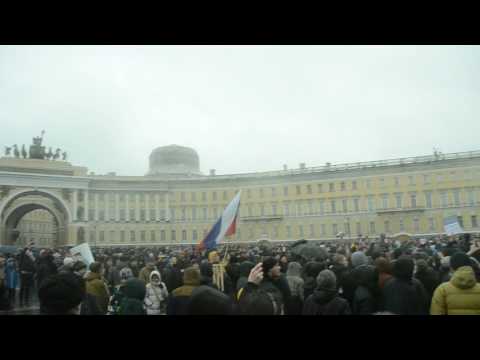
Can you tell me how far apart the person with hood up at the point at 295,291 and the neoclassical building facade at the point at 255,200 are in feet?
166

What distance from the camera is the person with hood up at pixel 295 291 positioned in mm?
6566

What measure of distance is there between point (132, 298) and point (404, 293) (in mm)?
3540

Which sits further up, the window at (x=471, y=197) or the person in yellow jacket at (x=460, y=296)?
the window at (x=471, y=197)

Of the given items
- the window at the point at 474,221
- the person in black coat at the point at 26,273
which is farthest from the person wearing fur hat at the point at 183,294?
the window at the point at 474,221

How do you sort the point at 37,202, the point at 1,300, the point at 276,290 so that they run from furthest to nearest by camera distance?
the point at 37,202 → the point at 1,300 → the point at 276,290

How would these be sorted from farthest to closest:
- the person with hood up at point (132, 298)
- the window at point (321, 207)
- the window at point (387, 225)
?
1. the window at point (321, 207)
2. the window at point (387, 225)
3. the person with hood up at point (132, 298)

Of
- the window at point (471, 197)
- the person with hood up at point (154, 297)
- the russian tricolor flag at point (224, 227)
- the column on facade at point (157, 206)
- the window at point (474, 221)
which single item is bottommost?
the person with hood up at point (154, 297)

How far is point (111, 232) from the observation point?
60344mm

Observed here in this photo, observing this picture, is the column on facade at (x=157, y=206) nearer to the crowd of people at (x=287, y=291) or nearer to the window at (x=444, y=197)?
the window at (x=444, y=197)
